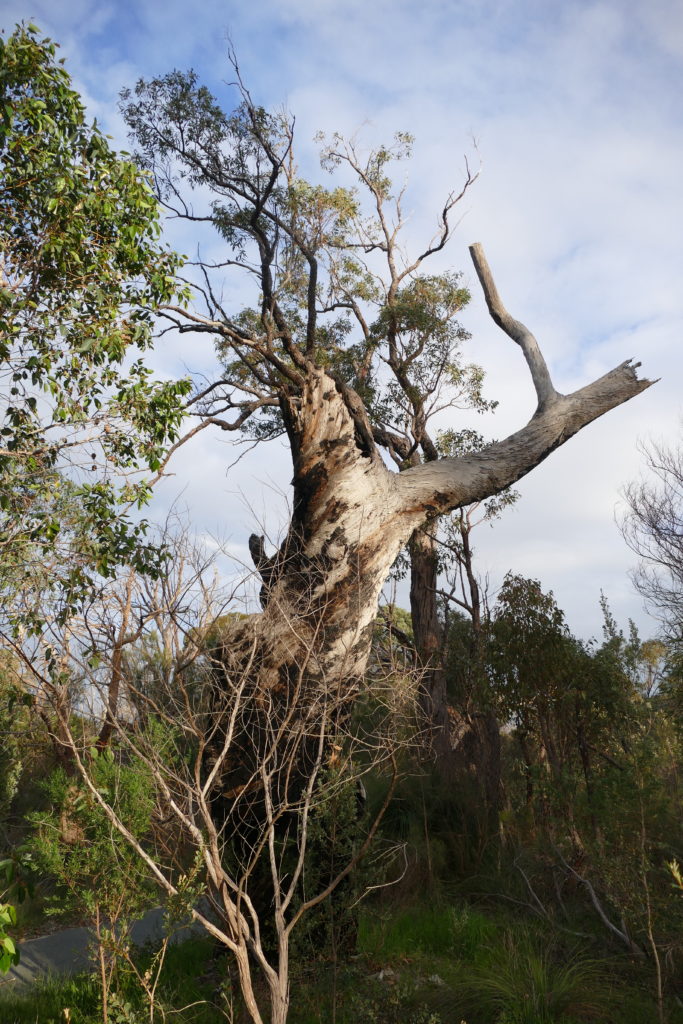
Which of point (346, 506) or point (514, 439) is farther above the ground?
point (514, 439)

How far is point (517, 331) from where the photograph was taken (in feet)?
31.8

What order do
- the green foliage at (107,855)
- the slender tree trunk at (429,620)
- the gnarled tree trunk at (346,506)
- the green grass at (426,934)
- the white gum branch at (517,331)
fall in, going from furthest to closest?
the slender tree trunk at (429,620)
the white gum branch at (517,331)
the gnarled tree trunk at (346,506)
the green grass at (426,934)
the green foliage at (107,855)

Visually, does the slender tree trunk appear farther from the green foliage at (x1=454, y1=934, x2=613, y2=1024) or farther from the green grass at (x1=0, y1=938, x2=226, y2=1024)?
the green foliage at (x1=454, y1=934, x2=613, y2=1024)

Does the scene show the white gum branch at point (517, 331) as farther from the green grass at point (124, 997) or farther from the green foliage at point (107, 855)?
the green grass at point (124, 997)

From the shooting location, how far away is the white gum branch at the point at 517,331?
9.20 metres

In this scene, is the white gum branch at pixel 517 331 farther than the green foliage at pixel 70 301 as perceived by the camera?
Yes

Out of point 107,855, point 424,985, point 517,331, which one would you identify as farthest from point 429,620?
point 107,855

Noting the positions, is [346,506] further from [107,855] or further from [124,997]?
[124,997]

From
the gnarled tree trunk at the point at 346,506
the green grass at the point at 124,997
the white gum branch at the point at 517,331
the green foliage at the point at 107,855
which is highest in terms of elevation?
the white gum branch at the point at 517,331

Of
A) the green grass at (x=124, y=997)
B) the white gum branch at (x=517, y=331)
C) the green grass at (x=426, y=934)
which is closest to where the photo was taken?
the green grass at (x=124, y=997)

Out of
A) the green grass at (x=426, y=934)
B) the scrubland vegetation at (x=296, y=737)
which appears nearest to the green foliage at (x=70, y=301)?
the scrubland vegetation at (x=296, y=737)

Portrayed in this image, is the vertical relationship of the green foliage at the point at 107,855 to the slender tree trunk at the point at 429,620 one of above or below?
below

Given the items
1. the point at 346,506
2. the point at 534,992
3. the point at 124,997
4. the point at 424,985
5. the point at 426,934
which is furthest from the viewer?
the point at 346,506

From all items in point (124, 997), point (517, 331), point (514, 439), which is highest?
point (517, 331)
